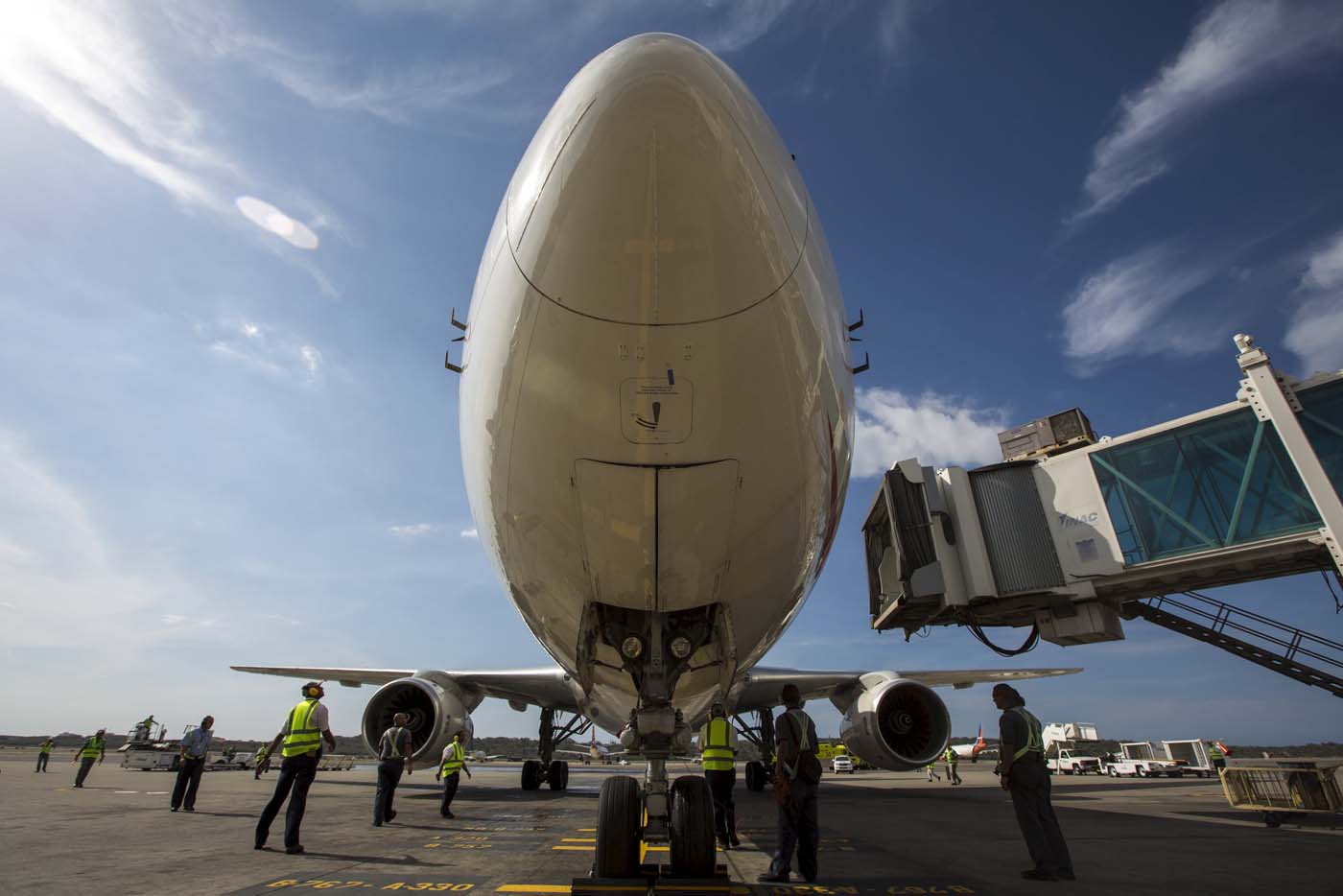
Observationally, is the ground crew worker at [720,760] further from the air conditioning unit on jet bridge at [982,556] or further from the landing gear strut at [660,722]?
the air conditioning unit on jet bridge at [982,556]

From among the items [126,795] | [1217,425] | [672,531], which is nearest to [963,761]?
[1217,425]

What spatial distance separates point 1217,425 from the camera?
11227 millimetres

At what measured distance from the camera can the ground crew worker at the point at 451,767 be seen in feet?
26.9

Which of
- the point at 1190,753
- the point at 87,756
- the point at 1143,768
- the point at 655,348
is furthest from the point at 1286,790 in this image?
the point at 1190,753

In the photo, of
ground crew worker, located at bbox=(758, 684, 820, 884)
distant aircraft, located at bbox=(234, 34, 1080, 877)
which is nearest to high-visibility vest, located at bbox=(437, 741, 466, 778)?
distant aircraft, located at bbox=(234, 34, 1080, 877)

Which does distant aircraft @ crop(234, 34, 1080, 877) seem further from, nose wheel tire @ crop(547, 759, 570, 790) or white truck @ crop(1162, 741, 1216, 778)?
white truck @ crop(1162, 741, 1216, 778)

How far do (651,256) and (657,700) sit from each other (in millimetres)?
2932

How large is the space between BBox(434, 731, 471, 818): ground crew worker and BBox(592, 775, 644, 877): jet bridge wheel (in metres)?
5.40

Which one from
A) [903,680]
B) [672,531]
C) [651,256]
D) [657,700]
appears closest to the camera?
[651,256]

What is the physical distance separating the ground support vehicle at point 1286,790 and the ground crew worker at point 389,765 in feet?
33.9

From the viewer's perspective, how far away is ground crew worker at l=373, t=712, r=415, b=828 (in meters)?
7.14

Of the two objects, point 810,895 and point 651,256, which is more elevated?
point 651,256

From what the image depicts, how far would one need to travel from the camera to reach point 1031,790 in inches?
175

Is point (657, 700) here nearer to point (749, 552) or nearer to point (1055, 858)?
point (749, 552)
